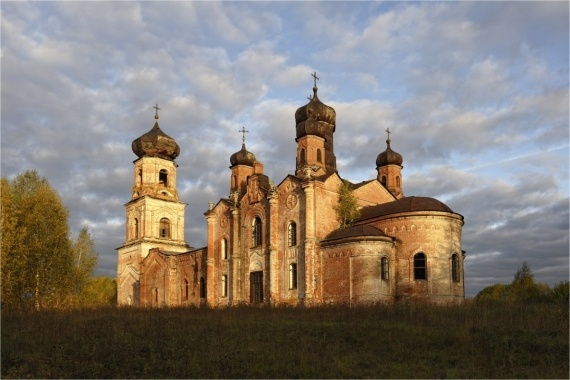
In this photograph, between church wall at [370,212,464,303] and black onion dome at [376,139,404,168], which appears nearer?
church wall at [370,212,464,303]

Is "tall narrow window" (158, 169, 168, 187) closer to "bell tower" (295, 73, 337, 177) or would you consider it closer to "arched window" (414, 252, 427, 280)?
"bell tower" (295, 73, 337, 177)

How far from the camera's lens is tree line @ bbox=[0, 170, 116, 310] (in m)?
25.0

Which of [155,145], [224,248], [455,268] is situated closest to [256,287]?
[224,248]

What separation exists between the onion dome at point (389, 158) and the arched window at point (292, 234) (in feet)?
41.3

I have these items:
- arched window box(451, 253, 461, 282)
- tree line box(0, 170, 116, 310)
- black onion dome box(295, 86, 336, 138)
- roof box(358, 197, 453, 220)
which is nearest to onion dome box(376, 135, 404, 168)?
black onion dome box(295, 86, 336, 138)

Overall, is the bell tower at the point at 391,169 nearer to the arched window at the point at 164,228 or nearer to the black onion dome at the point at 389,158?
the black onion dome at the point at 389,158

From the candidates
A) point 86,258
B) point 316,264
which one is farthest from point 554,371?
point 86,258

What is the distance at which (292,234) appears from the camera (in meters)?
31.9

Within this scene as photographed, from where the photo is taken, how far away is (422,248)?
27719 mm

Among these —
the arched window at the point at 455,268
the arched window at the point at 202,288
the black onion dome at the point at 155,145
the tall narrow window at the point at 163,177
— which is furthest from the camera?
the tall narrow window at the point at 163,177

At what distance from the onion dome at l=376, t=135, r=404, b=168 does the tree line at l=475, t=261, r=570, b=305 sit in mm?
11088

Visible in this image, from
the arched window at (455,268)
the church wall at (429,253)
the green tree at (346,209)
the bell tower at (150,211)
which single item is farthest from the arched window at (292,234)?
the bell tower at (150,211)

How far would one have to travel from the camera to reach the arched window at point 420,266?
2767 cm

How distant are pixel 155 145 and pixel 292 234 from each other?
20.2 m
